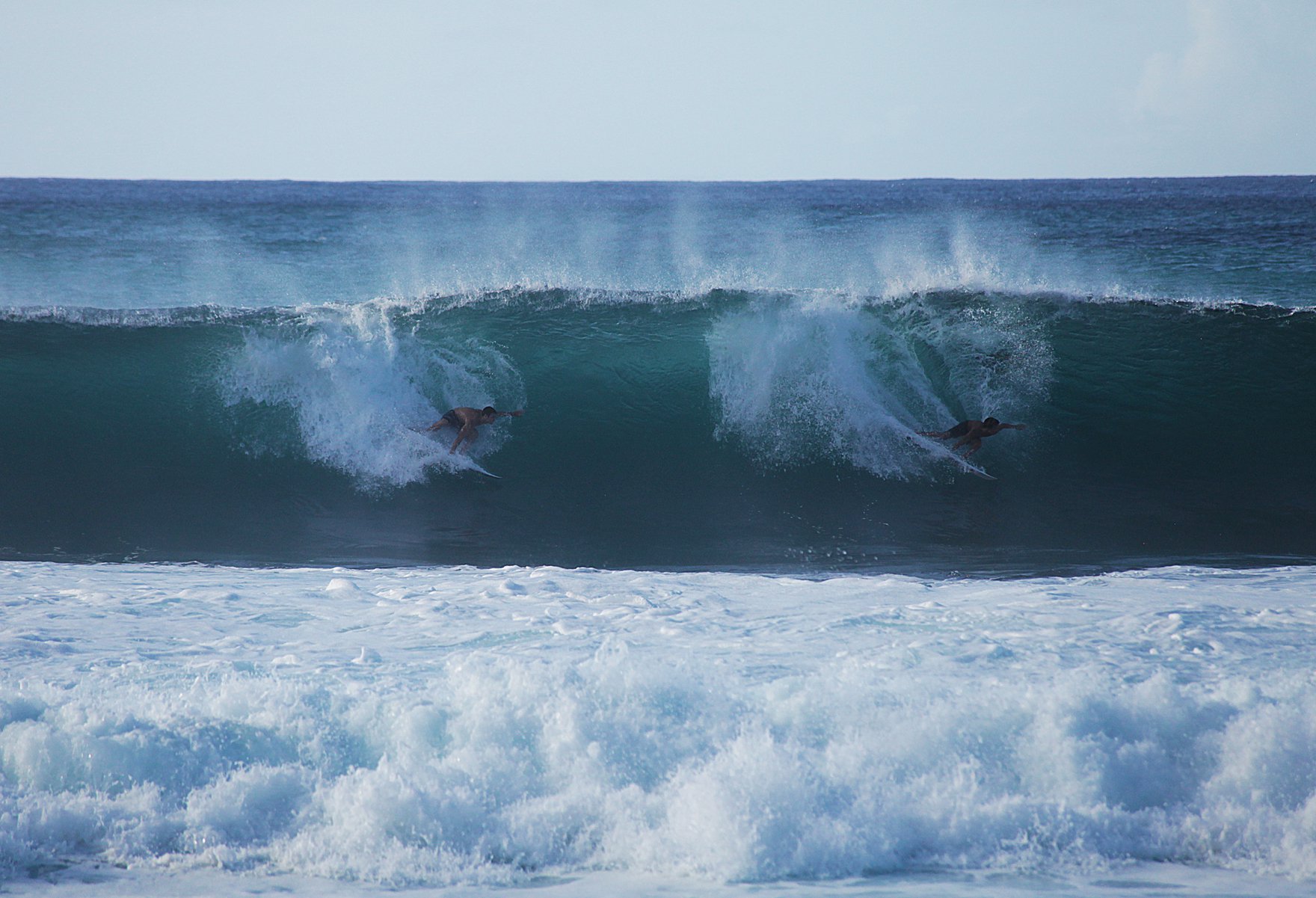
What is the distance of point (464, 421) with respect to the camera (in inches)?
311

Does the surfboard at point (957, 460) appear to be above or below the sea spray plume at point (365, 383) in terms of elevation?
below

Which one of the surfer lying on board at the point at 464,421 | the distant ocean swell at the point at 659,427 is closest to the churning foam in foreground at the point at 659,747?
the distant ocean swell at the point at 659,427

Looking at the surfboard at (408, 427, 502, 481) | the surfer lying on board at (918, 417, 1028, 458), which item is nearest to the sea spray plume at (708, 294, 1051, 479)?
the surfer lying on board at (918, 417, 1028, 458)

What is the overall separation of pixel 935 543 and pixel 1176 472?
3.05m

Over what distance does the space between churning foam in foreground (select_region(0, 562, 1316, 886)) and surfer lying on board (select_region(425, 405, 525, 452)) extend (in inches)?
149

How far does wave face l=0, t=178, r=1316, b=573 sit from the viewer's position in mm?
6289

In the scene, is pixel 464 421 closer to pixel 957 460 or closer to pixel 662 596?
pixel 662 596

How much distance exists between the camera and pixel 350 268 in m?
18.9

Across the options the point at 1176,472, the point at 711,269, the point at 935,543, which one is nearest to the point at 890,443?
the point at 935,543

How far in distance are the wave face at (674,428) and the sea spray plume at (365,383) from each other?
29mm

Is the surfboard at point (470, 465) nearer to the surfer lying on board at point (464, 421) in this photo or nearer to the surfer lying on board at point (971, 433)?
the surfer lying on board at point (464, 421)

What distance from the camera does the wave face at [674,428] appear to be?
629 centimetres

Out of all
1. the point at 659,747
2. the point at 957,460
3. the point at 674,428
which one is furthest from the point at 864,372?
the point at 659,747

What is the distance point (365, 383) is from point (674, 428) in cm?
305
